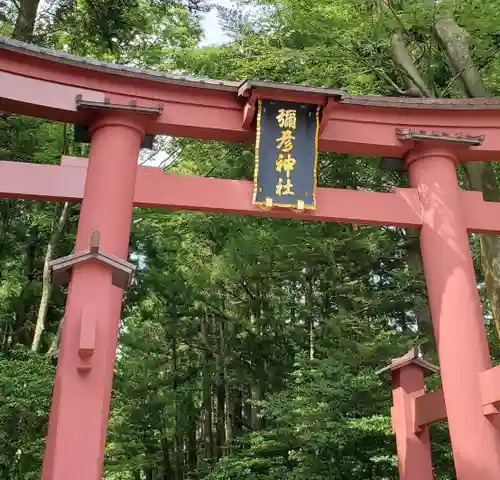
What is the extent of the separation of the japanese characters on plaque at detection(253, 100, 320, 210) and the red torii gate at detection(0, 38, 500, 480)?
0.10 meters

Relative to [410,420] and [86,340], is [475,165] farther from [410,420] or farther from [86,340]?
[86,340]

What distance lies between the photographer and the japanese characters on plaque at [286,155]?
552 centimetres

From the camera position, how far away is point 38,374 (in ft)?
24.6

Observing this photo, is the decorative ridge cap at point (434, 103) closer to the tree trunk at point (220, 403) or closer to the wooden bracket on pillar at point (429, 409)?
the wooden bracket on pillar at point (429, 409)

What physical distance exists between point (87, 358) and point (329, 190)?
2.96m

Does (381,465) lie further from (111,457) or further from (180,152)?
(111,457)

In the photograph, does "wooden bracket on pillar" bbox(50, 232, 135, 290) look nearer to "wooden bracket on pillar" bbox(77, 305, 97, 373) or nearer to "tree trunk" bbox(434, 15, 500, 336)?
"wooden bracket on pillar" bbox(77, 305, 97, 373)

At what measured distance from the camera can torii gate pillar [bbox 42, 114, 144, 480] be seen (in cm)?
367

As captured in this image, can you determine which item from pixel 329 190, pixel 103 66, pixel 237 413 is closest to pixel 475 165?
pixel 329 190

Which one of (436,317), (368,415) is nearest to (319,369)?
(368,415)

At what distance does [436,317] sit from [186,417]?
1095 centimetres

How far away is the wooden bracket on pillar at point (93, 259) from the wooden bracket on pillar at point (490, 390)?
10.1 ft

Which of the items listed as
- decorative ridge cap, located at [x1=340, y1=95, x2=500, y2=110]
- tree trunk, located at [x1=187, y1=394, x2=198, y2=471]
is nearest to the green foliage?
decorative ridge cap, located at [x1=340, y1=95, x2=500, y2=110]

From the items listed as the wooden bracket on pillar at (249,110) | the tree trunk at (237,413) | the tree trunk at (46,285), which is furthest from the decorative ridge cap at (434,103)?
the tree trunk at (237,413)
